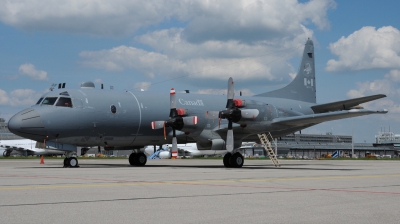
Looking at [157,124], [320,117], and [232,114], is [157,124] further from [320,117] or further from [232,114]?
[320,117]

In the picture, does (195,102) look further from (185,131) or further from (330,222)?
(330,222)

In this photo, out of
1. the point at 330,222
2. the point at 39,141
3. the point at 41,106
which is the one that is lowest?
the point at 330,222

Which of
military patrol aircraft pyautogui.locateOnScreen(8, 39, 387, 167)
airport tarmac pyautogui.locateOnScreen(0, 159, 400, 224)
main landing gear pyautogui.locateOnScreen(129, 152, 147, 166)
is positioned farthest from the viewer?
main landing gear pyautogui.locateOnScreen(129, 152, 147, 166)

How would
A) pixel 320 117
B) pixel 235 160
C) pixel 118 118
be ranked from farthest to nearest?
pixel 235 160
pixel 320 117
pixel 118 118

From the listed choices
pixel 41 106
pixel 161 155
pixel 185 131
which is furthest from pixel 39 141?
pixel 161 155

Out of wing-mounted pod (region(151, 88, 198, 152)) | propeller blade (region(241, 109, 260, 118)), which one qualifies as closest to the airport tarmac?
propeller blade (region(241, 109, 260, 118))

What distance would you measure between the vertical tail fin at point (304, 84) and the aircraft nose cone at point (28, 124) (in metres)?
17.8

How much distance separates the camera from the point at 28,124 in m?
24.9

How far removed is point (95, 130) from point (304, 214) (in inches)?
777

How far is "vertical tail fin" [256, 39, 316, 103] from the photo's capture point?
36594 mm

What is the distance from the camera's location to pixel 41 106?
85.0 ft

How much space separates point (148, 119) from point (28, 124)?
6.78 m

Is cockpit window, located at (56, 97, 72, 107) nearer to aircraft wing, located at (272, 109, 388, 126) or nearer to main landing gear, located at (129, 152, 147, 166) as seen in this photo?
main landing gear, located at (129, 152, 147, 166)

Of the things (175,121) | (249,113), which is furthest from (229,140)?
(175,121)
